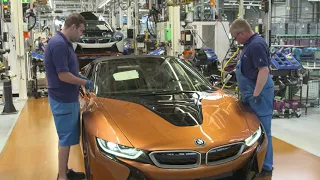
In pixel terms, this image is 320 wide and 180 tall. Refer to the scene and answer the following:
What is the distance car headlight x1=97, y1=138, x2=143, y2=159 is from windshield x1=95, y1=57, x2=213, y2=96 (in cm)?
97

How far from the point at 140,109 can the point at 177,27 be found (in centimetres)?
742

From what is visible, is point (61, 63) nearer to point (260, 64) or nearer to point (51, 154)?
point (260, 64)

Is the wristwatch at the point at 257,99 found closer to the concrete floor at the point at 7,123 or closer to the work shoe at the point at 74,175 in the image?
the work shoe at the point at 74,175

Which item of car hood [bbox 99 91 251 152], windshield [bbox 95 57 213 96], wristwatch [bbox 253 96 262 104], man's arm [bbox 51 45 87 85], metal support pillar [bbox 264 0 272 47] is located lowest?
car hood [bbox 99 91 251 152]

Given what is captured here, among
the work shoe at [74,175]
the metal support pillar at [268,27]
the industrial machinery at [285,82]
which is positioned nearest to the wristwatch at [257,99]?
the work shoe at [74,175]

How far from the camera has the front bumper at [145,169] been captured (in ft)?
7.80

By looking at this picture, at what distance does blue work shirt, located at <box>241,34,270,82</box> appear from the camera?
10.6 feet

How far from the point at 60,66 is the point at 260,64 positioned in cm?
184

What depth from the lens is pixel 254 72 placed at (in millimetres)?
3365

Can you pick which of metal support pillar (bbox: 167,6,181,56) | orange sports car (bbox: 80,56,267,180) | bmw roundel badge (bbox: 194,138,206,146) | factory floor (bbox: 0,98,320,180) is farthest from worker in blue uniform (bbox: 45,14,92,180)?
metal support pillar (bbox: 167,6,181,56)

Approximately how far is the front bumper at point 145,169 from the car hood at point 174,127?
0.46ft

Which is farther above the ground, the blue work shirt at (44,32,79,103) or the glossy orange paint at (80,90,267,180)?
the blue work shirt at (44,32,79,103)

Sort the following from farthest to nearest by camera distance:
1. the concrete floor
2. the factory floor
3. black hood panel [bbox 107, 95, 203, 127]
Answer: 1. the concrete floor
2. the factory floor
3. black hood panel [bbox 107, 95, 203, 127]

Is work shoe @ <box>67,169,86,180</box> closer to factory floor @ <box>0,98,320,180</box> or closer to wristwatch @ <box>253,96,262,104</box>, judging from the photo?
factory floor @ <box>0,98,320,180</box>
